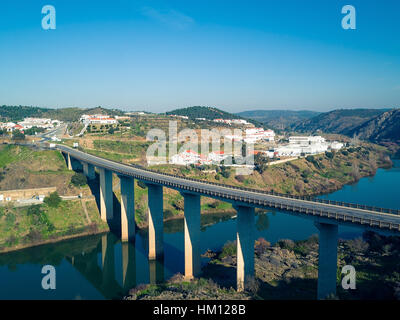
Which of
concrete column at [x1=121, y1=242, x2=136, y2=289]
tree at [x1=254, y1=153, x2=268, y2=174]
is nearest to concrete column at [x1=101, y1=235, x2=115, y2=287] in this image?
concrete column at [x1=121, y1=242, x2=136, y2=289]

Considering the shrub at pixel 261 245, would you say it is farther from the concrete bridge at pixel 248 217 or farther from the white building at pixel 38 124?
the white building at pixel 38 124

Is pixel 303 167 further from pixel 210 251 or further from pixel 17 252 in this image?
pixel 17 252

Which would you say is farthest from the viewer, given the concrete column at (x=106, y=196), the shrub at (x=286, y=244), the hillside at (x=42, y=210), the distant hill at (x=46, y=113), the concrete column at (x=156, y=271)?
the distant hill at (x=46, y=113)

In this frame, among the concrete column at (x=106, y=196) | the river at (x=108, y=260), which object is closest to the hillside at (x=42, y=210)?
the concrete column at (x=106, y=196)

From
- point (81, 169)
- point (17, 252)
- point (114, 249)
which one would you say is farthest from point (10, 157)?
point (114, 249)

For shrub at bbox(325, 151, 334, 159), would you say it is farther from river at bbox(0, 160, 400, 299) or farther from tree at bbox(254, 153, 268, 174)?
river at bbox(0, 160, 400, 299)

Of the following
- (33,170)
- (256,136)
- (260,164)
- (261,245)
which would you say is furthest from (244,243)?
(256,136)

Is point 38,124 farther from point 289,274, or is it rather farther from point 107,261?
point 289,274
